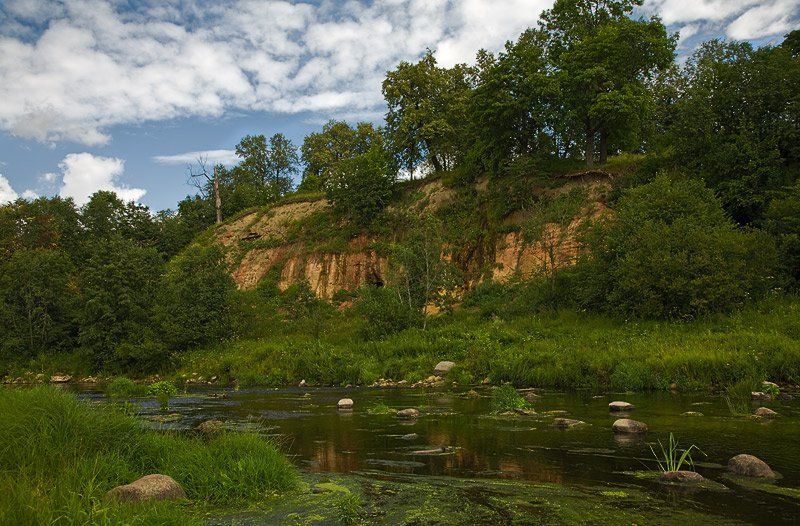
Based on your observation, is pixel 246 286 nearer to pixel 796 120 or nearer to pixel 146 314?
pixel 146 314

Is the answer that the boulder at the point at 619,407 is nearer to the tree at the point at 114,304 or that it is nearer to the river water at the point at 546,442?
the river water at the point at 546,442

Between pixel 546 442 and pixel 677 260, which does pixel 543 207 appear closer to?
pixel 677 260

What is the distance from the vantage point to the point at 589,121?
43.2m

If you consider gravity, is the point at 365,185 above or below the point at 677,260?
above

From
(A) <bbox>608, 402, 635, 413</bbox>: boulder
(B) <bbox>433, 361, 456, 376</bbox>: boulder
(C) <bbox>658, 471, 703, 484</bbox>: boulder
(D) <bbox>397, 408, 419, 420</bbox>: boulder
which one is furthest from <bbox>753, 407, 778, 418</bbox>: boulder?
(B) <bbox>433, 361, 456, 376</bbox>: boulder

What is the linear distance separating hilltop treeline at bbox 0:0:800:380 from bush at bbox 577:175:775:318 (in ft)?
0.31

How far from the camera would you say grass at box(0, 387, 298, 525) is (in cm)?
802

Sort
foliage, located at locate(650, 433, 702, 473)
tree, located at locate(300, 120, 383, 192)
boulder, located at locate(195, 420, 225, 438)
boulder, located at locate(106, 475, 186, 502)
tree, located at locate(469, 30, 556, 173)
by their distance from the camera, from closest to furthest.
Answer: boulder, located at locate(106, 475, 186, 502) < foliage, located at locate(650, 433, 702, 473) < boulder, located at locate(195, 420, 225, 438) < tree, located at locate(469, 30, 556, 173) < tree, located at locate(300, 120, 383, 192)

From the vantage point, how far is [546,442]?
12555mm

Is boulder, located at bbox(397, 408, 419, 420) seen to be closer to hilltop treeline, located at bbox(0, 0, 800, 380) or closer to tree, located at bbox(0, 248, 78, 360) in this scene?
hilltop treeline, located at bbox(0, 0, 800, 380)

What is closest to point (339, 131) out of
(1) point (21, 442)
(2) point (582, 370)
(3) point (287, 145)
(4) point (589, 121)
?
(3) point (287, 145)

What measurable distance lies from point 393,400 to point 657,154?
94.3ft

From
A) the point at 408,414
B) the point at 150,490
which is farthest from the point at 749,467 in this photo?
the point at 408,414

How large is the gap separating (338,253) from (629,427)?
43963 mm
